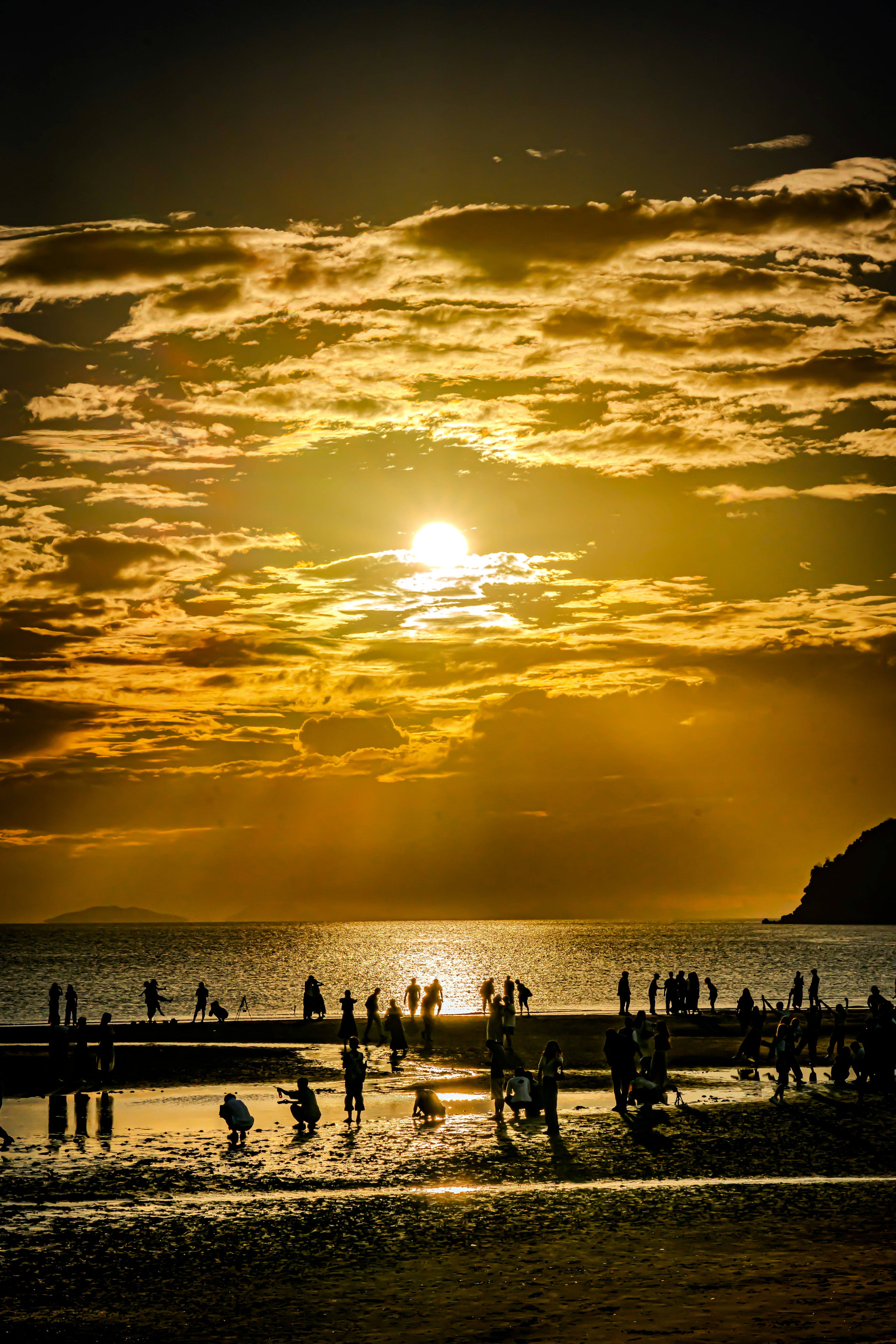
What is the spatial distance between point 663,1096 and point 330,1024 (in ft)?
75.0

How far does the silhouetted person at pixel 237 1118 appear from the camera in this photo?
21.8 metres

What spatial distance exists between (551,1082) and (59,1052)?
12639mm

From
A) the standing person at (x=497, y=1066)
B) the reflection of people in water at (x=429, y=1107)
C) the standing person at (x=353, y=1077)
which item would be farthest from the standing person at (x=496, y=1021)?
the standing person at (x=353, y=1077)

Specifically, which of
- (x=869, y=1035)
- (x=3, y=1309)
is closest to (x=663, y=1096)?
(x=869, y=1035)

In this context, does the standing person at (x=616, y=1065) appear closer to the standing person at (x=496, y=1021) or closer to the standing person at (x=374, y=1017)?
the standing person at (x=496, y=1021)

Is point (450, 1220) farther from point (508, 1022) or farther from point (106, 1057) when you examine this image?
point (508, 1022)

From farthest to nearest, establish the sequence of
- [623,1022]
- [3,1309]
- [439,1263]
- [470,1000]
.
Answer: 1. [470,1000]
2. [623,1022]
3. [439,1263]
4. [3,1309]

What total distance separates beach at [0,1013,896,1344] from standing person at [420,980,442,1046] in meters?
Answer: 8.36

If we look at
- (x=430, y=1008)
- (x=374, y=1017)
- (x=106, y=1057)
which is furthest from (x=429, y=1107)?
(x=374, y=1017)

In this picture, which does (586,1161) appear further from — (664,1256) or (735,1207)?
(664,1256)

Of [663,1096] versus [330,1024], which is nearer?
[663,1096]

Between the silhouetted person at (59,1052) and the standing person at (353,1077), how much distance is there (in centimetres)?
830

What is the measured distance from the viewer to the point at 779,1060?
28125 millimetres

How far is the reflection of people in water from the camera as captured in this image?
24.1 m
